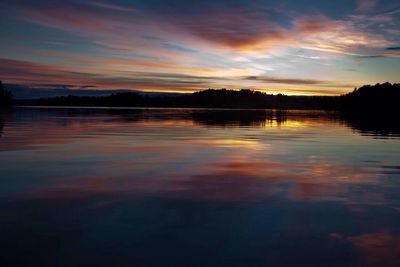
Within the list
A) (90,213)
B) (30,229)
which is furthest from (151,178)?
(30,229)

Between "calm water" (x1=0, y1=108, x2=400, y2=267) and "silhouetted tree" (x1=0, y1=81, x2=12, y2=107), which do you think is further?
"silhouetted tree" (x1=0, y1=81, x2=12, y2=107)

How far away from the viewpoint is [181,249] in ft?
22.5

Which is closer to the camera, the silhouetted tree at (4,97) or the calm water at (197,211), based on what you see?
the calm water at (197,211)

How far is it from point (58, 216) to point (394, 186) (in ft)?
31.6

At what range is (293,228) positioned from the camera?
8062 millimetres

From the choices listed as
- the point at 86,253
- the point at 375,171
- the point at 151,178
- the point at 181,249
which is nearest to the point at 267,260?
the point at 181,249

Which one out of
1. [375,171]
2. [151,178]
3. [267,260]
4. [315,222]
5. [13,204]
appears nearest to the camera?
[267,260]

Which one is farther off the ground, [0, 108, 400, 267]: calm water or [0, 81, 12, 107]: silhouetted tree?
[0, 81, 12, 107]: silhouetted tree

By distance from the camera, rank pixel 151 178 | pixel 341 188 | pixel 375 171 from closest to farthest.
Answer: pixel 341 188
pixel 151 178
pixel 375 171

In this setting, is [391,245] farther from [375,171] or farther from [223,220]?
[375,171]

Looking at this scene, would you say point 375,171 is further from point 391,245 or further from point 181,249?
point 181,249

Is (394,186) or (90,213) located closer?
(90,213)

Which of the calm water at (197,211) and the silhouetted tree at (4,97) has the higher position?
the silhouetted tree at (4,97)

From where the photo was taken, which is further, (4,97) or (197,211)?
(4,97)
